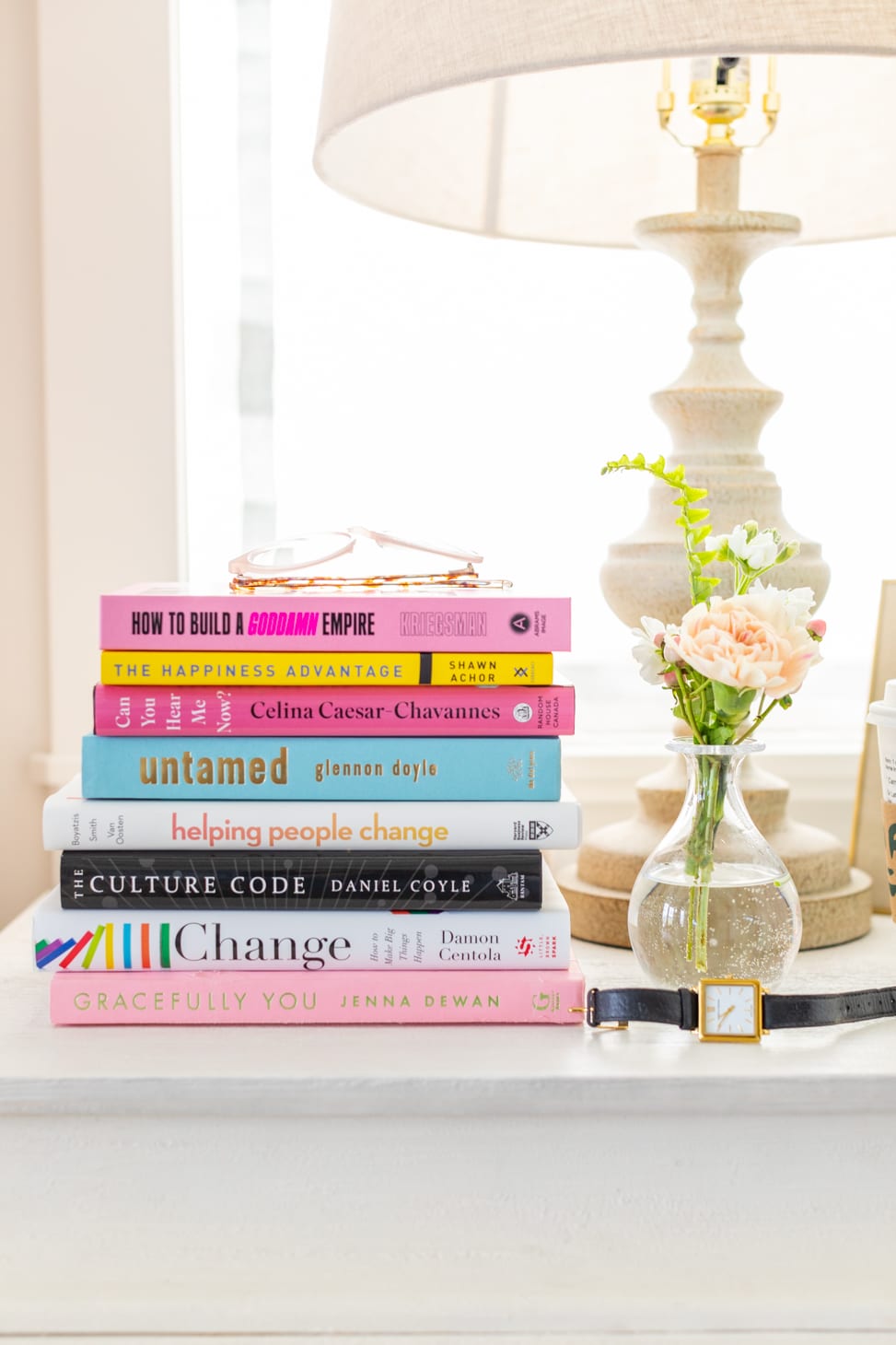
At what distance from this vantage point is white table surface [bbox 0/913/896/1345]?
623 millimetres

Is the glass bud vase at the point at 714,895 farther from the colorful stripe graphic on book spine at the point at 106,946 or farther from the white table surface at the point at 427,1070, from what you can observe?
the colorful stripe graphic on book spine at the point at 106,946

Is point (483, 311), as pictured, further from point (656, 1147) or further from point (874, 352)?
point (656, 1147)

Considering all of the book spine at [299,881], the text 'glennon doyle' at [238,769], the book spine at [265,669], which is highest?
the book spine at [265,669]

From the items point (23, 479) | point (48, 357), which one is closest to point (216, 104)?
point (48, 357)

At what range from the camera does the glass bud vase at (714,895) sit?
27.7 inches

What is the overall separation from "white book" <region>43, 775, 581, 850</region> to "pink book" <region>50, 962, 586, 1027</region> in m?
0.07

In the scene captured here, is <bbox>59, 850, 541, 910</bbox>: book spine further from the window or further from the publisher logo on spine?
the window

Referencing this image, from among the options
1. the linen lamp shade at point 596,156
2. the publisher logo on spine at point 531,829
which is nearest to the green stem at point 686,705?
the publisher logo on spine at point 531,829

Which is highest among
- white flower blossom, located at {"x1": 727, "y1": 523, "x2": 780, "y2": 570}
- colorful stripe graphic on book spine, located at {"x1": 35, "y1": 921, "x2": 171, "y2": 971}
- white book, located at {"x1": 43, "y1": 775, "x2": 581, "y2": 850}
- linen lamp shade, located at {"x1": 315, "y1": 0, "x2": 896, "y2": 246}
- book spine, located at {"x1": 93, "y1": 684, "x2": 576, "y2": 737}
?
linen lamp shade, located at {"x1": 315, "y1": 0, "x2": 896, "y2": 246}

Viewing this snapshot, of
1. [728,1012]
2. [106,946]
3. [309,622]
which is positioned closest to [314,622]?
[309,622]

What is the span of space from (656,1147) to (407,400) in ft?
2.48

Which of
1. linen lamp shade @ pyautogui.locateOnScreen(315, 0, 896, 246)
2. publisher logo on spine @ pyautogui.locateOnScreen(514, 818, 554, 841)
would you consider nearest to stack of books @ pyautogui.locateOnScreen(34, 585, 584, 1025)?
publisher logo on spine @ pyautogui.locateOnScreen(514, 818, 554, 841)

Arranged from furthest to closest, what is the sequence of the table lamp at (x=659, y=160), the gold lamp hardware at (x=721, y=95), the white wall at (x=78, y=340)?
the white wall at (x=78, y=340)
the gold lamp hardware at (x=721, y=95)
the table lamp at (x=659, y=160)

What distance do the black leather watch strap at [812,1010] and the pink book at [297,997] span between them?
104mm
